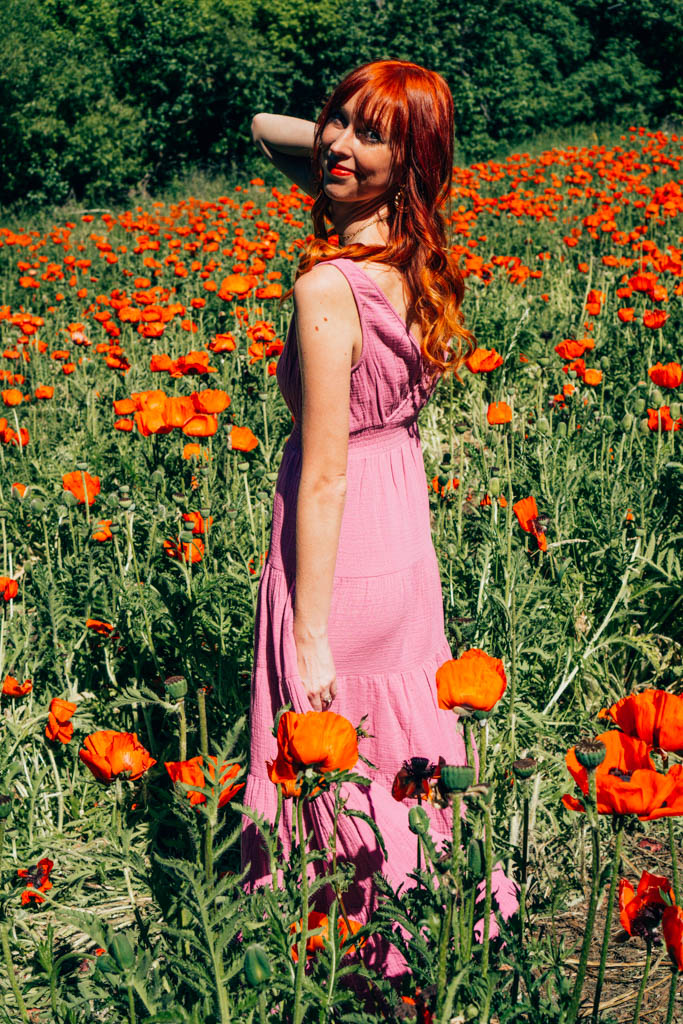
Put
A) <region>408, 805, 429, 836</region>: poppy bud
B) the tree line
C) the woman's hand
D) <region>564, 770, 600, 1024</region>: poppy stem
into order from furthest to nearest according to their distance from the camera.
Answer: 1. the tree line
2. the woman's hand
3. <region>408, 805, 429, 836</region>: poppy bud
4. <region>564, 770, 600, 1024</region>: poppy stem

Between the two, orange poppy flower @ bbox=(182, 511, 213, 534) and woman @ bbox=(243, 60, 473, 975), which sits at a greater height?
woman @ bbox=(243, 60, 473, 975)

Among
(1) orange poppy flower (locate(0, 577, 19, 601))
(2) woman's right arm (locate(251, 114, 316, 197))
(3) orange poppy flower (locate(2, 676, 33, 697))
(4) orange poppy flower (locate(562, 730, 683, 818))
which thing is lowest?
(3) orange poppy flower (locate(2, 676, 33, 697))

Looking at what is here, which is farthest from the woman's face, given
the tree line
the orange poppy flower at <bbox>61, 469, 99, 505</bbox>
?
the tree line

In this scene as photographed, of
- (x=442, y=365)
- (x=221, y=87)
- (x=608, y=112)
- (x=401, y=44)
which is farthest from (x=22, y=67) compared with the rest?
(x=442, y=365)

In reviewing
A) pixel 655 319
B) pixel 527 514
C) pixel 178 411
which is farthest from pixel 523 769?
pixel 655 319

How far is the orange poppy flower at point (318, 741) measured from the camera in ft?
3.38

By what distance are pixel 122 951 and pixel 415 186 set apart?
118 centimetres

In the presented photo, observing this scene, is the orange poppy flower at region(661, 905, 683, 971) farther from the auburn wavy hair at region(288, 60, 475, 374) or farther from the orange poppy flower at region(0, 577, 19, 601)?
the orange poppy flower at region(0, 577, 19, 601)

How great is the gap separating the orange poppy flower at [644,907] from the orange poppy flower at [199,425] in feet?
5.09

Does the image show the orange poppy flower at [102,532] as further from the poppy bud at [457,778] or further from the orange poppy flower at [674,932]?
the orange poppy flower at [674,932]

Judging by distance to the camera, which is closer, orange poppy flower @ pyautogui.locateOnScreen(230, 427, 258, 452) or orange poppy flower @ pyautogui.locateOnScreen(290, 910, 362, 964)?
orange poppy flower @ pyautogui.locateOnScreen(290, 910, 362, 964)

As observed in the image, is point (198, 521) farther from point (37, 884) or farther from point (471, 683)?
point (471, 683)

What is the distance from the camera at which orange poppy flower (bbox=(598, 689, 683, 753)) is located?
1.01 meters

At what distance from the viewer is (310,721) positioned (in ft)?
3.38
